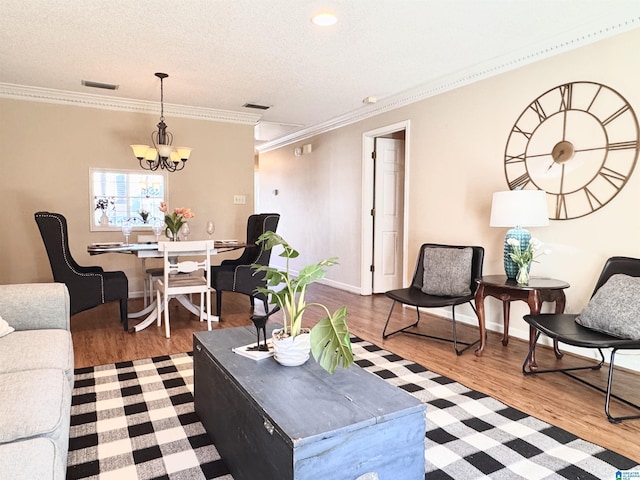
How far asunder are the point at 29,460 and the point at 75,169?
4483 millimetres

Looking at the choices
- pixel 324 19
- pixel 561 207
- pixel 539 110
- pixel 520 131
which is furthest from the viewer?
pixel 520 131

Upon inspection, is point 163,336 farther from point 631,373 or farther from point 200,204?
point 631,373

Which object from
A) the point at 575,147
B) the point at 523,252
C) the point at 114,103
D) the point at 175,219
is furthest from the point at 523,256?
the point at 114,103

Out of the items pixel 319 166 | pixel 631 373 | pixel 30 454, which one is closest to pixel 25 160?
pixel 319 166

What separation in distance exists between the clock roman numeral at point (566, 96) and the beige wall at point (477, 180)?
0.05 metres

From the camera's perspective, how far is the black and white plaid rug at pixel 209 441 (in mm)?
1683

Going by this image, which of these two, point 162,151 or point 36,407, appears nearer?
point 36,407

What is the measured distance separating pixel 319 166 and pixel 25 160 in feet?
12.0

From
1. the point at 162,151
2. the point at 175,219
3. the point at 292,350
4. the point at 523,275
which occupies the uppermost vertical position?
the point at 162,151

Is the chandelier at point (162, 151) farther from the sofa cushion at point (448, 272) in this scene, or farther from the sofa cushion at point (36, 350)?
the sofa cushion at point (448, 272)

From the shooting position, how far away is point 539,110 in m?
3.28

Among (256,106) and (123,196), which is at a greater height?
(256,106)

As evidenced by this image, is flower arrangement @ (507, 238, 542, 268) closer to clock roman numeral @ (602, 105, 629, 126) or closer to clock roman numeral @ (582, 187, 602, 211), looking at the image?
clock roman numeral @ (582, 187, 602, 211)

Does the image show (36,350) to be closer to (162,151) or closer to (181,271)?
(181,271)
